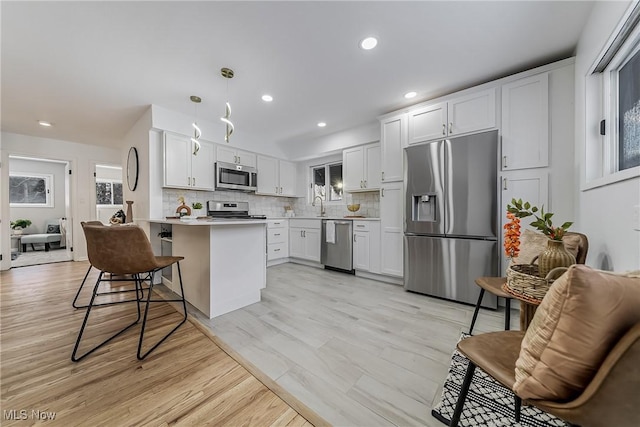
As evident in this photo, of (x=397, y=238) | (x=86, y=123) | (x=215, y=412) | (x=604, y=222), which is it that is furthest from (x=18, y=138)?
(x=604, y=222)

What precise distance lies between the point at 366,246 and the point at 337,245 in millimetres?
533

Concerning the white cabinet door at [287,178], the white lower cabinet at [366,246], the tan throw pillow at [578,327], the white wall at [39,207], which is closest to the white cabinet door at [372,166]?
the white lower cabinet at [366,246]

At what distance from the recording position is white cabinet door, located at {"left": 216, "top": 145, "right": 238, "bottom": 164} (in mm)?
3916

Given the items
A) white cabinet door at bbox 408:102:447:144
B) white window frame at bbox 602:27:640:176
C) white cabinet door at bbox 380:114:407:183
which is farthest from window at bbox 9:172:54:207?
white window frame at bbox 602:27:640:176

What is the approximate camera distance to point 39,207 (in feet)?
21.5

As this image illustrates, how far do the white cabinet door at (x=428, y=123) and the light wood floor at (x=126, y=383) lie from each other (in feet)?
9.56

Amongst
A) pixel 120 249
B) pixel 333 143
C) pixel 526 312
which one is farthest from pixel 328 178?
pixel 526 312

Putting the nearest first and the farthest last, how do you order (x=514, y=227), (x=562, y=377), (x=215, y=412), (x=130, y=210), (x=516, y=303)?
(x=562, y=377) → (x=215, y=412) → (x=514, y=227) → (x=516, y=303) → (x=130, y=210)

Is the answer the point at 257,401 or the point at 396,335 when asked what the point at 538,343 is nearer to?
the point at 257,401

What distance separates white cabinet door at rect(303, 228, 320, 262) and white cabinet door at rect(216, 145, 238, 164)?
1850 mm

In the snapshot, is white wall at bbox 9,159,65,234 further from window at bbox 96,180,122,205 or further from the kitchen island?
the kitchen island

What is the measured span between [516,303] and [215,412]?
9.37ft

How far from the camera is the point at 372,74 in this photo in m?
2.40

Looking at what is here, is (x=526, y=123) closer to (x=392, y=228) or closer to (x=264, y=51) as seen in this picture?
(x=392, y=228)
